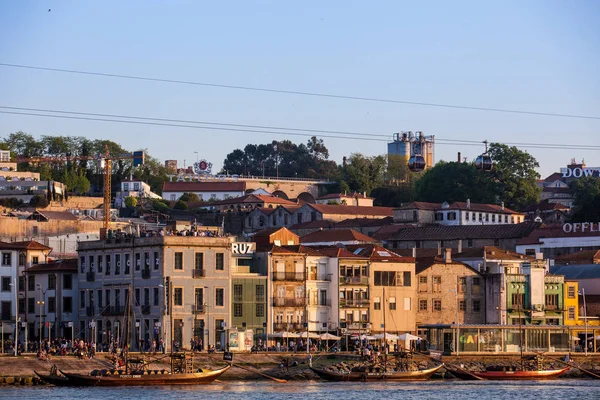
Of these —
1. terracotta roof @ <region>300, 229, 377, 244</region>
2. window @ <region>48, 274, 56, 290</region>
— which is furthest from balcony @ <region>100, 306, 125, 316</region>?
terracotta roof @ <region>300, 229, 377, 244</region>

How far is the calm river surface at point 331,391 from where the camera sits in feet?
281

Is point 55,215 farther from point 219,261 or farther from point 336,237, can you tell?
point 219,261

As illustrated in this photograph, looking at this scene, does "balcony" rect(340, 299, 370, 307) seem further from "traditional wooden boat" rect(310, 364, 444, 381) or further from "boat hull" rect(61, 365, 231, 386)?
"boat hull" rect(61, 365, 231, 386)

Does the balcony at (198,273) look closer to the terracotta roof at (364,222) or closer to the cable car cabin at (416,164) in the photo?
the cable car cabin at (416,164)

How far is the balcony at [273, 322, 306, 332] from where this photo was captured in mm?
110500

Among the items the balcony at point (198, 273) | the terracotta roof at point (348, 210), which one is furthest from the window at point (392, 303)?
the terracotta roof at point (348, 210)

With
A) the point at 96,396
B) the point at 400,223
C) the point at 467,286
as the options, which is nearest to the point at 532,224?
the point at 400,223

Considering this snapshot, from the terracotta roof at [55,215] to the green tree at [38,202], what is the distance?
35.3 ft

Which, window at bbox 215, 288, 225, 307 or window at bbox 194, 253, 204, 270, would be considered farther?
window at bbox 215, 288, 225, 307

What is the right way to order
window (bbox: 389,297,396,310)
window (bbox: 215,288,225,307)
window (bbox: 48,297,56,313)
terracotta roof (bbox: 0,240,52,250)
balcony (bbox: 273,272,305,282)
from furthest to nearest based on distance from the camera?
1. terracotta roof (bbox: 0,240,52,250)
2. window (bbox: 389,297,396,310)
3. window (bbox: 48,297,56,313)
4. balcony (bbox: 273,272,305,282)
5. window (bbox: 215,288,225,307)

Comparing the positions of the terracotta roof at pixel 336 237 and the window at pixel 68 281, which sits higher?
the terracotta roof at pixel 336 237

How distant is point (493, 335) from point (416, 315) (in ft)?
23.4

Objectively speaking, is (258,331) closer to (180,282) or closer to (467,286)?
(180,282)

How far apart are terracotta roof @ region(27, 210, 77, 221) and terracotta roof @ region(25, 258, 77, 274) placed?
47984 millimetres
